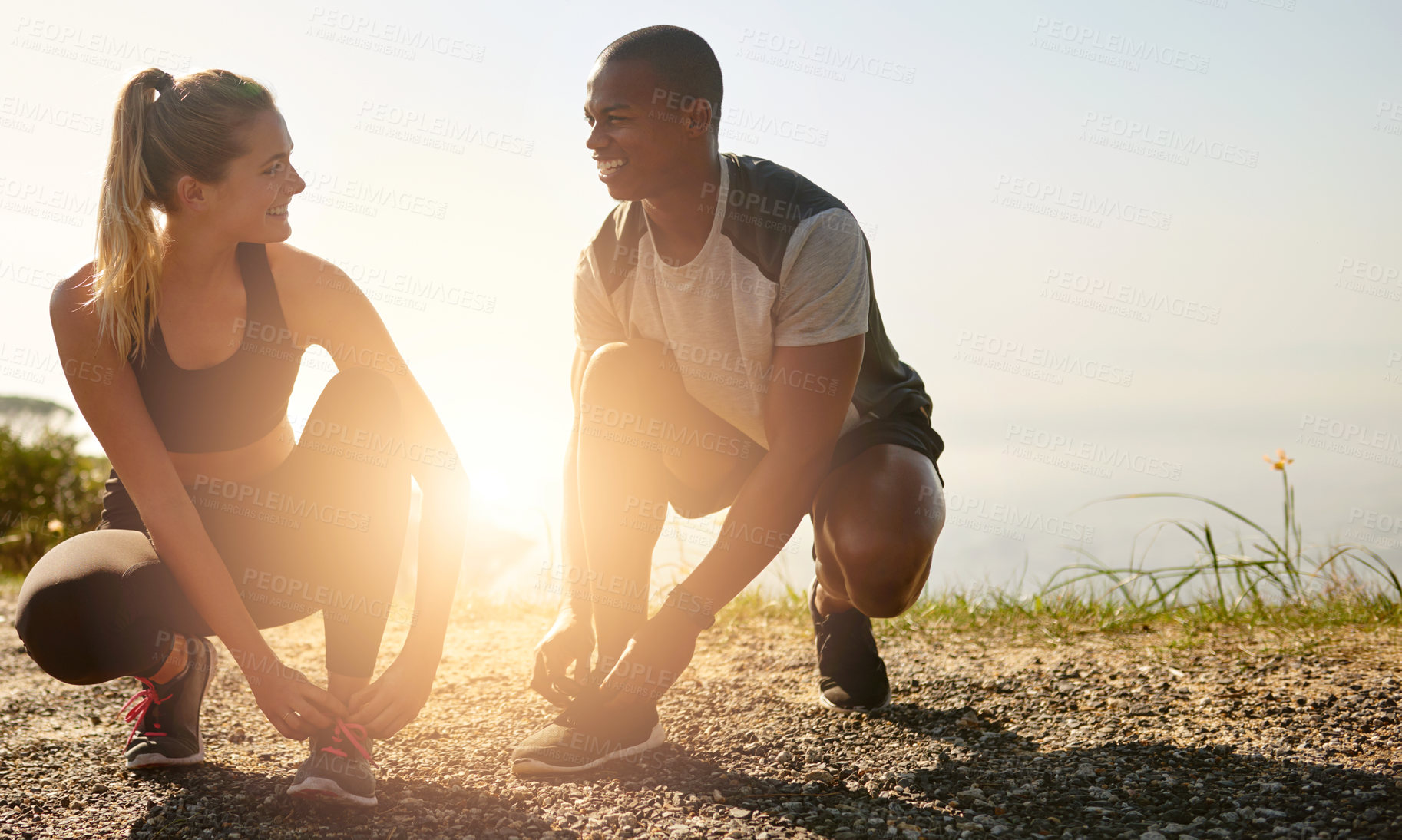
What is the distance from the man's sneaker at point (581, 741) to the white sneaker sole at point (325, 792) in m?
0.35

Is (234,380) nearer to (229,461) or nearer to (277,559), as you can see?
(229,461)

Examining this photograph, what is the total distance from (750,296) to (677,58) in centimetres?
58

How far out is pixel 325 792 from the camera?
1.93 metres

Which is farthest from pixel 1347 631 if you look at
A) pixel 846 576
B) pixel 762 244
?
pixel 762 244

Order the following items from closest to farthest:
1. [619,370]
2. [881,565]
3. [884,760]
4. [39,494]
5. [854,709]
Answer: [884,760]
[881,565]
[619,370]
[854,709]
[39,494]

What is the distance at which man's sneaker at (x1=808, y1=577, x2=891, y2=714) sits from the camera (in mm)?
2633

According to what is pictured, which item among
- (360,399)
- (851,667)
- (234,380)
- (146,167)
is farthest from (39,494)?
(851,667)

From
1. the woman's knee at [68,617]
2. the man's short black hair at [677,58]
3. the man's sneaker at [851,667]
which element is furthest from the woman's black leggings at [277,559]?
the man's sneaker at [851,667]

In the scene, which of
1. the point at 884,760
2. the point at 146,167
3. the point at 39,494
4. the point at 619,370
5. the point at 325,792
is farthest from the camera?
the point at 39,494

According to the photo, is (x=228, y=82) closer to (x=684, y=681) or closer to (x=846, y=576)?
(x=846, y=576)

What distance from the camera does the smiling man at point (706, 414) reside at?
2168 millimetres

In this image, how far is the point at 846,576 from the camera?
2443mm
